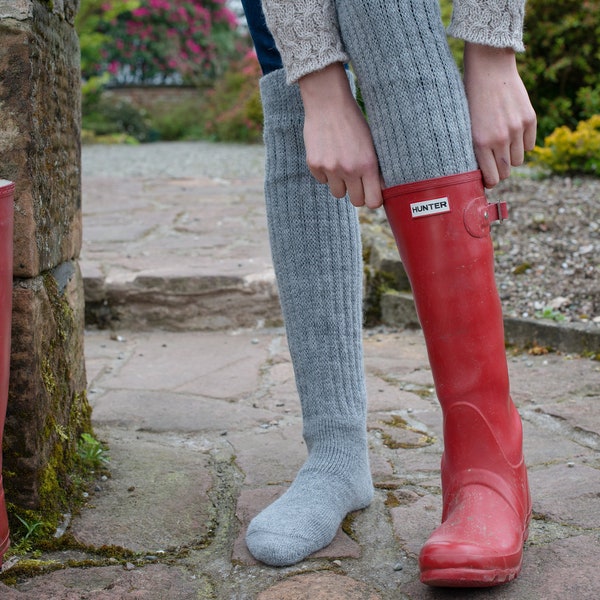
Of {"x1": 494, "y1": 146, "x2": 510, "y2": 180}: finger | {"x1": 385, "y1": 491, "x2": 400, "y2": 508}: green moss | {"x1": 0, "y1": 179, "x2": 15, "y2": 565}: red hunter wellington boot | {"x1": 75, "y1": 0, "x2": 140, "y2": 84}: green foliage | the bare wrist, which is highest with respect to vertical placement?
{"x1": 75, "y1": 0, "x2": 140, "y2": 84}: green foliage

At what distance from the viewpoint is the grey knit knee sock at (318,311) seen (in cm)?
130

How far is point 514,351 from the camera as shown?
2375 mm

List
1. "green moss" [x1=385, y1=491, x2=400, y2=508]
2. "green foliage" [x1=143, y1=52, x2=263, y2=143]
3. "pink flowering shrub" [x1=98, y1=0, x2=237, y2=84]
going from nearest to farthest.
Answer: "green moss" [x1=385, y1=491, x2=400, y2=508] < "green foliage" [x1=143, y1=52, x2=263, y2=143] < "pink flowering shrub" [x1=98, y1=0, x2=237, y2=84]

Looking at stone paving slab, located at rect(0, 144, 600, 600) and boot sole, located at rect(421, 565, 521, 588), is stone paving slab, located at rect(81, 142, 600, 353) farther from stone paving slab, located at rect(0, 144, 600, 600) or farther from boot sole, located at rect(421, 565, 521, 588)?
boot sole, located at rect(421, 565, 521, 588)

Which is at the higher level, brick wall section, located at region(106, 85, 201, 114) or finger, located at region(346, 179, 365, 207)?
brick wall section, located at region(106, 85, 201, 114)

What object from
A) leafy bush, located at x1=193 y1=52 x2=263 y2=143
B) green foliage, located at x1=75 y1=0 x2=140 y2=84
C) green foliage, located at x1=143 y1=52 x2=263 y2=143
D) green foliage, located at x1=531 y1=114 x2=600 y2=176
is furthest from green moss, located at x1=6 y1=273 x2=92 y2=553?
green foliage, located at x1=75 y1=0 x2=140 y2=84

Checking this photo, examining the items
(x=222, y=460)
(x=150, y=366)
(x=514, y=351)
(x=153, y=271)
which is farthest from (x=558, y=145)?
(x=222, y=460)

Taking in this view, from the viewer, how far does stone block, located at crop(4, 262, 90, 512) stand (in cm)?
121

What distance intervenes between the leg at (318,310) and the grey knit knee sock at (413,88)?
0.76 feet

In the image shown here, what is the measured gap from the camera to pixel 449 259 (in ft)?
3.57

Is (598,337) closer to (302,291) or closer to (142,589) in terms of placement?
(302,291)

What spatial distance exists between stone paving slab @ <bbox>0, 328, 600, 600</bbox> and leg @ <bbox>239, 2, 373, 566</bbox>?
0.08 m

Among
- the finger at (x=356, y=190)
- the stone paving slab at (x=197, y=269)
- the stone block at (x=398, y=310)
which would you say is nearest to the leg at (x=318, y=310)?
the finger at (x=356, y=190)

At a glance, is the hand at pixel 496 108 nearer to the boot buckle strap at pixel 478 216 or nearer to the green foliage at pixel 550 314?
the boot buckle strap at pixel 478 216
